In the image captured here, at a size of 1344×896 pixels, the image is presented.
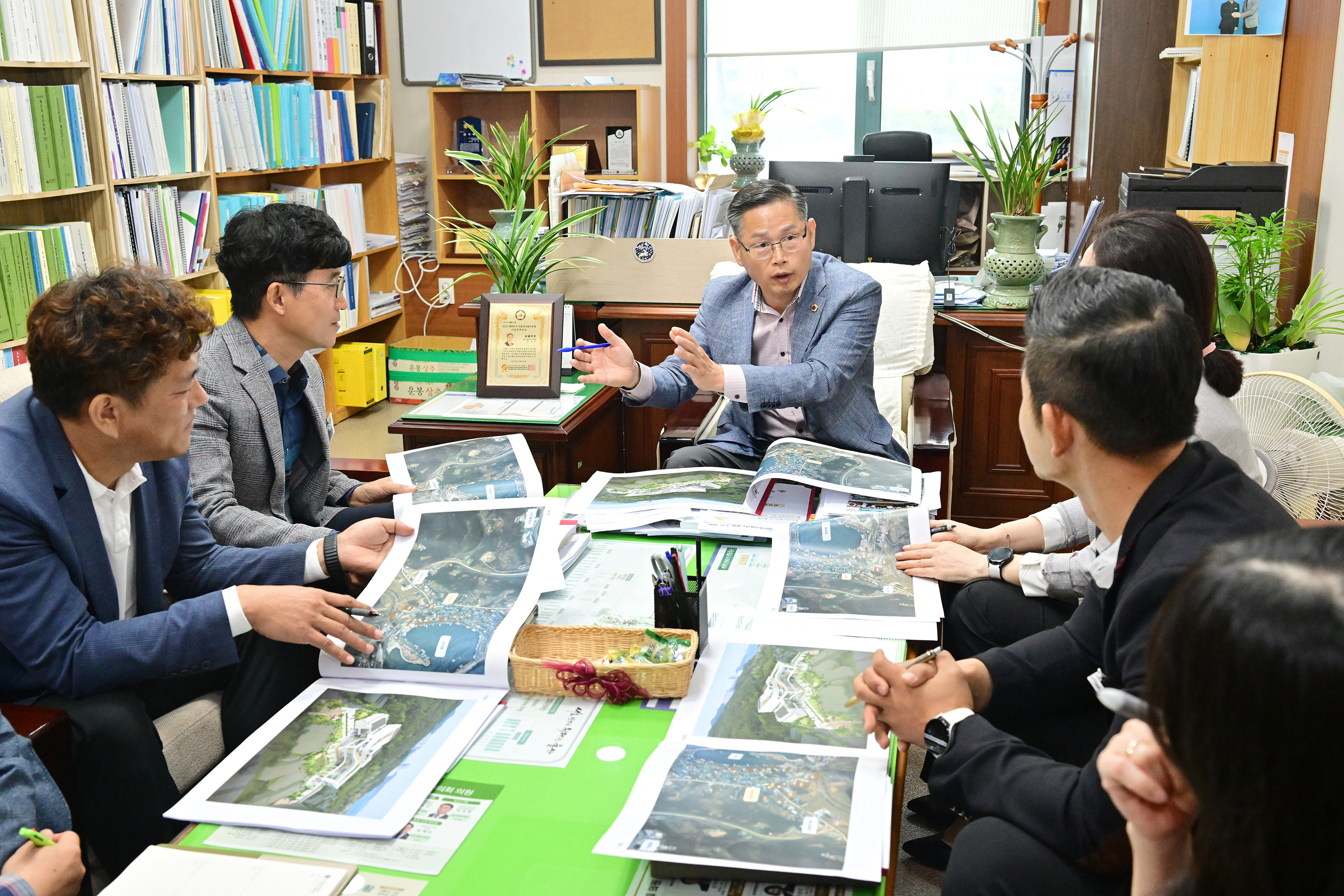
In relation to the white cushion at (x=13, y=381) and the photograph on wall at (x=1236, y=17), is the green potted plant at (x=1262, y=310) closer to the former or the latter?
the photograph on wall at (x=1236, y=17)

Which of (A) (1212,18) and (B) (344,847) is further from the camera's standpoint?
(A) (1212,18)

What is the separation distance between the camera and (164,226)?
377 centimetres

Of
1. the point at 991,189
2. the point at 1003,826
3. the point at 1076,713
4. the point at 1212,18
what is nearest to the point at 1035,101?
the point at 991,189

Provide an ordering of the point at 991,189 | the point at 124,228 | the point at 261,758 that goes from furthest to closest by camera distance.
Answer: the point at 991,189, the point at 124,228, the point at 261,758

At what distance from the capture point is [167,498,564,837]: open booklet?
1200 millimetres

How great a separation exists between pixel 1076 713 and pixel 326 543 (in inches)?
46.2

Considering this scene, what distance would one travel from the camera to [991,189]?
4430mm

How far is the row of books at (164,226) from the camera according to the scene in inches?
141

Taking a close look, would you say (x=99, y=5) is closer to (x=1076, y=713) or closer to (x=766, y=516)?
(x=766, y=516)

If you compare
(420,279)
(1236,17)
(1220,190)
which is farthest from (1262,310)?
(420,279)

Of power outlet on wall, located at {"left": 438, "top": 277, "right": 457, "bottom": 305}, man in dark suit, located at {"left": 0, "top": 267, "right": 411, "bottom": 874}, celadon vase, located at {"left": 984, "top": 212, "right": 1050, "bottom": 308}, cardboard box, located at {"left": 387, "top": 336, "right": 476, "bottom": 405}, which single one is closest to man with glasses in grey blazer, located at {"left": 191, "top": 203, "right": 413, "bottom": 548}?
man in dark suit, located at {"left": 0, "top": 267, "right": 411, "bottom": 874}

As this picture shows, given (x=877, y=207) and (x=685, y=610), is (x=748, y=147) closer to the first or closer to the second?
(x=877, y=207)

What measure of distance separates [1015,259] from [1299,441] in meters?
1.53

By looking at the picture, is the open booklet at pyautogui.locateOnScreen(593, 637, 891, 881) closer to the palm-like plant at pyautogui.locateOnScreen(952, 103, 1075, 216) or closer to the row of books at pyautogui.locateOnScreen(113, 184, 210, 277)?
the palm-like plant at pyautogui.locateOnScreen(952, 103, 1075, 216)
